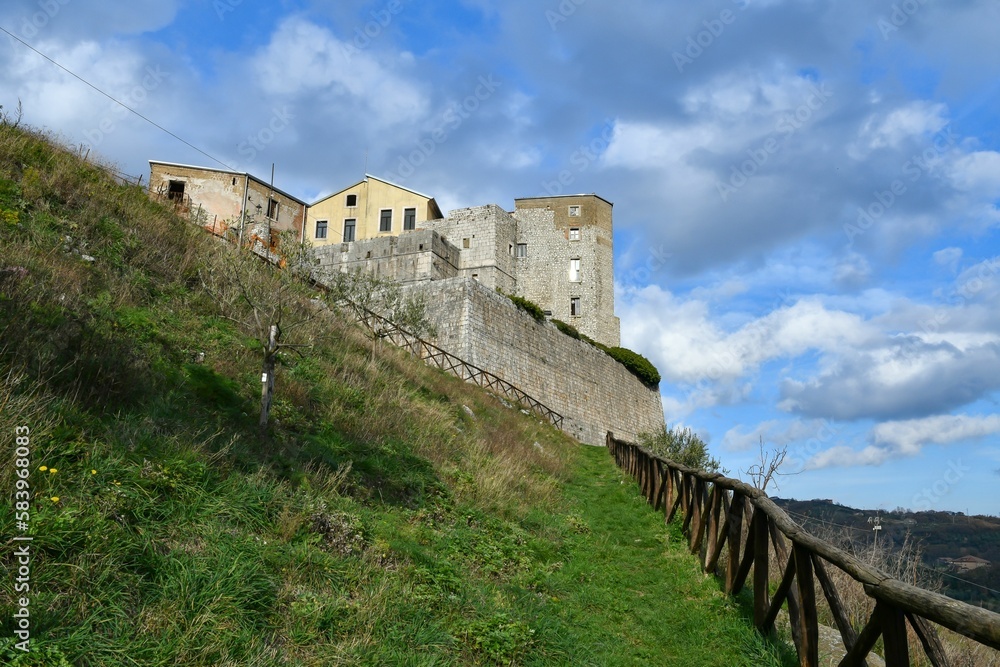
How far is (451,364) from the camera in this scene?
2384 cm

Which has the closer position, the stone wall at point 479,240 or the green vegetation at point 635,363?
the green vegetation at point 635,363

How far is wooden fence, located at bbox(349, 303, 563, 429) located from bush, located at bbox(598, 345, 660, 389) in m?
11.1

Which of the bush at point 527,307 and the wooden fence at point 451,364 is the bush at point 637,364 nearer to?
the bush at point 527,307

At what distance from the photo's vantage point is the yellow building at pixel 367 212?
143 feet

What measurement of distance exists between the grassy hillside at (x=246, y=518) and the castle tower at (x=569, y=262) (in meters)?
34.6

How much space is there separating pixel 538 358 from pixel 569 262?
57.3 ft

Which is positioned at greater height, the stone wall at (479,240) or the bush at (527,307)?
the stone wall at (479,240)

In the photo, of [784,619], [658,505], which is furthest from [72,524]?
[658,505]

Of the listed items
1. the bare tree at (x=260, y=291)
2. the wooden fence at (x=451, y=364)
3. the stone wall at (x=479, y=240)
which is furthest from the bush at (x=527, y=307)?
the bare tree at (x=260, y=291)

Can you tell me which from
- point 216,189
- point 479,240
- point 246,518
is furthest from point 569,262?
point 246,518

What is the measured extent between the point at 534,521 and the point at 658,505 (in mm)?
2895

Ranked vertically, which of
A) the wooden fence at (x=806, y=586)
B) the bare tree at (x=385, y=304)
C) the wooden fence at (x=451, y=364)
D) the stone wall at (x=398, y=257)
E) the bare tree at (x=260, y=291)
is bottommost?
the wooden fence at (x=806, y=586)

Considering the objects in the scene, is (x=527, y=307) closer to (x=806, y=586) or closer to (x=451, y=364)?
(x=451, y=364)

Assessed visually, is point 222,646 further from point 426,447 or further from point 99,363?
point 426,447
